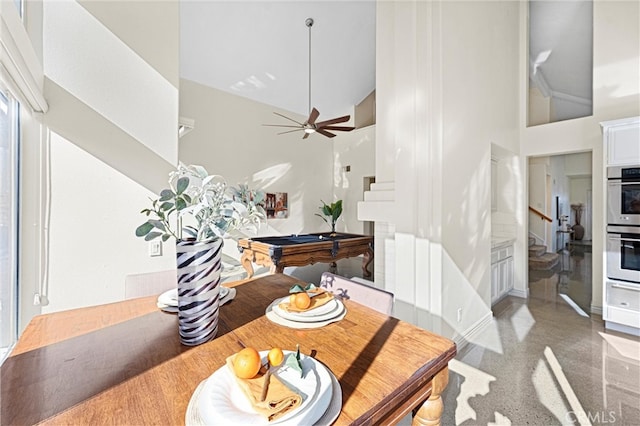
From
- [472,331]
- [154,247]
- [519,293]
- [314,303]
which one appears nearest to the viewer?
[314,303]

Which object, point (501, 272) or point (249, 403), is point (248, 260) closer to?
point (249, 403)

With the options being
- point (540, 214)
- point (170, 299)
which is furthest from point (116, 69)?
point (540, 214)

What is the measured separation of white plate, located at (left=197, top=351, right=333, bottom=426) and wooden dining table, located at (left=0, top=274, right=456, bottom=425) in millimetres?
56

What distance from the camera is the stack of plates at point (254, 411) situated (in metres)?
0.58

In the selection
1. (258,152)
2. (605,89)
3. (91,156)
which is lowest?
(91,156)

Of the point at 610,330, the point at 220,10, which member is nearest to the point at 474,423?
the point at 610,330

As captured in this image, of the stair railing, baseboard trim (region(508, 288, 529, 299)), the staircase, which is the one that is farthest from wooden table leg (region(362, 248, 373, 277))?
the stair railing

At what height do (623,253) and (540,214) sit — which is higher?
(540,214)

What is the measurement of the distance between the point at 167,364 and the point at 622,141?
4.35 m

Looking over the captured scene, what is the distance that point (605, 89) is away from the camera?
10.5 feet

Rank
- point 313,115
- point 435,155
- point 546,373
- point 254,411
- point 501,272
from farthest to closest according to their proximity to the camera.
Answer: point 313,115 < point 501,272 < point 435,155 < point 546,373 < point 254,411

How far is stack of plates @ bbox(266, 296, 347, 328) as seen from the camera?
107 cm

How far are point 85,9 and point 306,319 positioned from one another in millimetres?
2257

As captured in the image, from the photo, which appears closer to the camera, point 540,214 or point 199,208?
point 199,208
